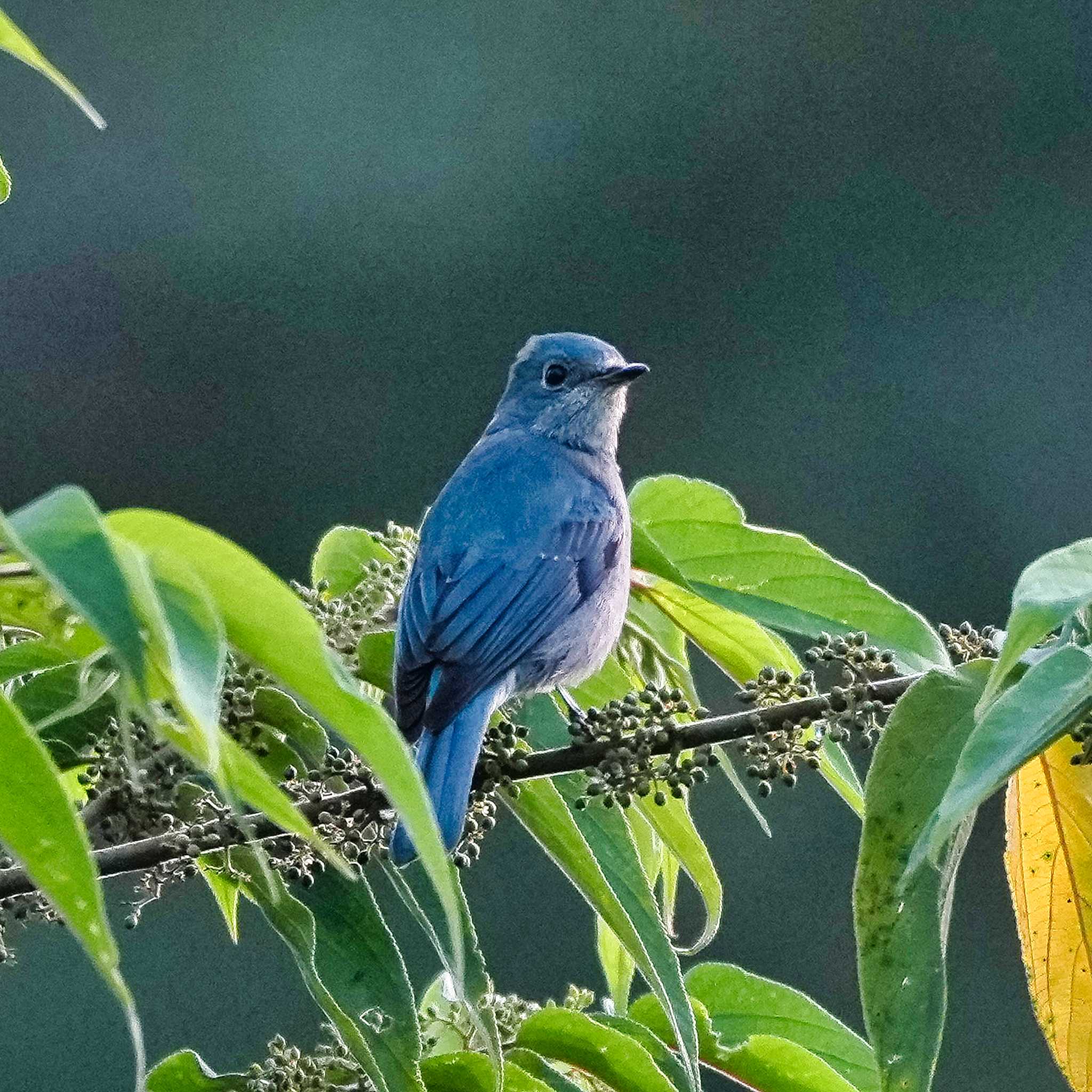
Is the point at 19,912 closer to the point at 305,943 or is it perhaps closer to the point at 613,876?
the point at 305,943

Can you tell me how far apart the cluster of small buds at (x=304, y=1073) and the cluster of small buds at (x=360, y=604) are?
398 millimetres

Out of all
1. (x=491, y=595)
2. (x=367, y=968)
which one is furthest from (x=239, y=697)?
(x=491, y=595)

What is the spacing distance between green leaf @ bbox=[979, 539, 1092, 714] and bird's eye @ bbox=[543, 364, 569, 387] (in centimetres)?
335

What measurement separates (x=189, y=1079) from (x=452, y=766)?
0.88 meters

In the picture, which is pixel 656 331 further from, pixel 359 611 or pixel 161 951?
pixel 359 611

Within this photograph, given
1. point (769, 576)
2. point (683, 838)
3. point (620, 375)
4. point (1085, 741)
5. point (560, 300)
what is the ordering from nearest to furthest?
point (1085, 741)
point (769, 576)
point (683, 838)
point (620, 375)
point (560, 300)

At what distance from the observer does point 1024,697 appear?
129 centimetres

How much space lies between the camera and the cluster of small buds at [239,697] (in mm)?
1801

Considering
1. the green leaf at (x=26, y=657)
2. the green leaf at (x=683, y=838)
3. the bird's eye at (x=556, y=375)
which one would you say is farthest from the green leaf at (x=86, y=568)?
the bird's eye at (x=556, y=375)

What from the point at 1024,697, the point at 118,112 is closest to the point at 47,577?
the point at 1024,697

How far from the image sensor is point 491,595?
3.43m

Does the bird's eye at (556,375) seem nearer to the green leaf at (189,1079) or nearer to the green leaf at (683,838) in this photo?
the green leaf at (683,838)

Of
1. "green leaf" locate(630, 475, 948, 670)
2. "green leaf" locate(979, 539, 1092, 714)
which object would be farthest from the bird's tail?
"green leaf" locate(979, 539, 1092, 714)

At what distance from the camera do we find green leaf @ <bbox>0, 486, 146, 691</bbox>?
38.5 inches
